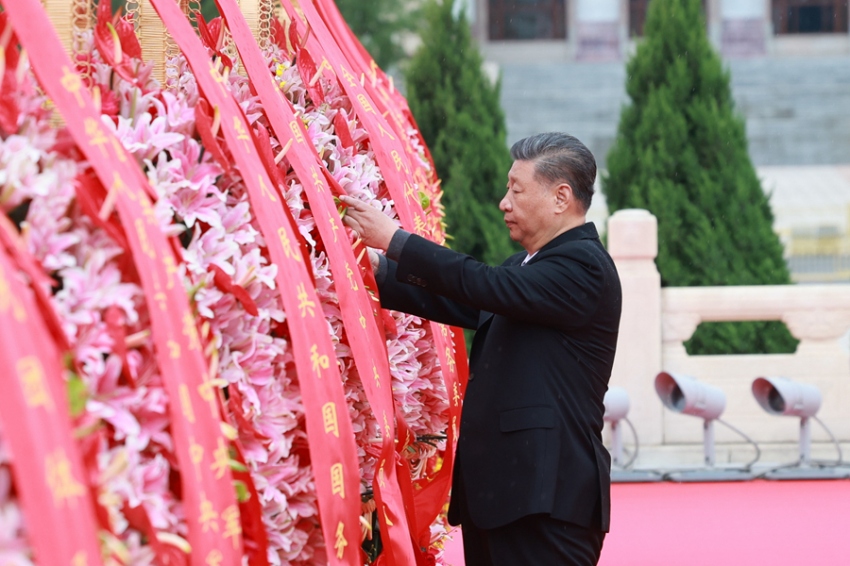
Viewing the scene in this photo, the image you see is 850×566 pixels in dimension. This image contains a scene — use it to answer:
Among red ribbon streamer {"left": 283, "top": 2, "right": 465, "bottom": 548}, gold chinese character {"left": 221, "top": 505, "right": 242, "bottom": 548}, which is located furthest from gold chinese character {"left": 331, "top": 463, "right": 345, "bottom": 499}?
red ribbon streamer {"left": 283, "top": 2, "right": 465, "bottom": 548}

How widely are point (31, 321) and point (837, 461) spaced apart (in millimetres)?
5537

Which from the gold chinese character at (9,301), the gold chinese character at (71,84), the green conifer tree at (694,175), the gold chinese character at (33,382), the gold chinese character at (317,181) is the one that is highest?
the gold chinese character at (71,84)

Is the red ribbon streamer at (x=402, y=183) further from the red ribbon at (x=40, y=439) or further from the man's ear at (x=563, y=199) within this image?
the red ribbon at (x=40, y=439)

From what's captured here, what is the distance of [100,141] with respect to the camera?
155 centimetres

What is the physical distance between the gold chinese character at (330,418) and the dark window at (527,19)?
59.8ft

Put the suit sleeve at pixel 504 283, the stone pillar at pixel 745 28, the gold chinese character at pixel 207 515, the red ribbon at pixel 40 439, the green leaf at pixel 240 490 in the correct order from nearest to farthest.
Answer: the red ribbon at pixel 40 439 → the gold chinese character at pixel 207 515 → the green leaf at pixel 240 490 → the suit sleeve at pixel 504 283 → the stone pillar at pixel 745 28

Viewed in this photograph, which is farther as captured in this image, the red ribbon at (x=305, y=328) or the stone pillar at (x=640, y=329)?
the stone pillar at (x=640, y=329)

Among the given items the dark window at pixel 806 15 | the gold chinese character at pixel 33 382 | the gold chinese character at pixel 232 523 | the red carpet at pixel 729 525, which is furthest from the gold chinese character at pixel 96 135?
the dark window at pixel 806 15

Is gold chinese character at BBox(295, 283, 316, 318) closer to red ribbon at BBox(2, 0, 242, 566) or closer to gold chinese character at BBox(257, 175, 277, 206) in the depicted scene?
gold chinese character at BBox(257, 175, 277, 206)

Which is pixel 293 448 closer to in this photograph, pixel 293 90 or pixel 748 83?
pixel 293 90

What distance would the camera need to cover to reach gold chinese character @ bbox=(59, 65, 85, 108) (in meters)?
1.55

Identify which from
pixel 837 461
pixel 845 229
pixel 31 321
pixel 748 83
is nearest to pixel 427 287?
pixel 31 321

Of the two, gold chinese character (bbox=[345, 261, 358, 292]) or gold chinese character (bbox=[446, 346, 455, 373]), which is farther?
gold chinese character (bbox=[446, 346, 455, 373])

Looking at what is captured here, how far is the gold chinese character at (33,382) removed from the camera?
123 centimetres
